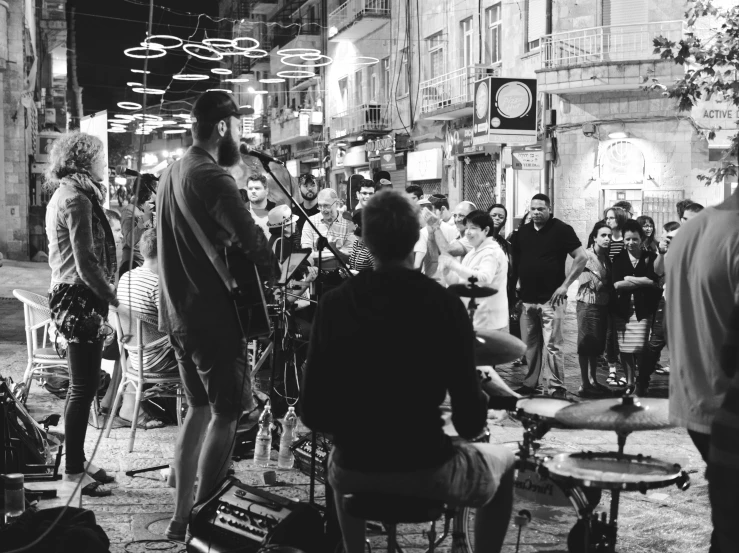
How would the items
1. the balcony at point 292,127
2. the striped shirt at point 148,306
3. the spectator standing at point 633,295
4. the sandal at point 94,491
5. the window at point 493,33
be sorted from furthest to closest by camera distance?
the balcony at point 292,127 < the window at point 493,33 < the spectator standing at point 633,295 < the striped shirt at point 148,306 < the sandal at point 94,491

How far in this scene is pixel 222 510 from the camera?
4203 millimetres

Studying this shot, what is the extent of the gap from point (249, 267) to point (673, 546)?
2.62 m

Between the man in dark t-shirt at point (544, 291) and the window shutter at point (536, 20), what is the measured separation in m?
11.9

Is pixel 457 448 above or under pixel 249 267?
under

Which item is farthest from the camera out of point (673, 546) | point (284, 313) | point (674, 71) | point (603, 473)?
point (674, 71)

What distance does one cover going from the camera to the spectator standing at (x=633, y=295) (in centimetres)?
898

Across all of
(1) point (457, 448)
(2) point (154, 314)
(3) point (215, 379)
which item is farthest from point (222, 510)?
(2) point (154, 314)

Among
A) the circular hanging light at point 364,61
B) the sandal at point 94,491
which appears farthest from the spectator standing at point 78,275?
the circular hanging light at point 364,61

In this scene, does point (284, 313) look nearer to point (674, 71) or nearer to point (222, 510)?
point (222, 510)

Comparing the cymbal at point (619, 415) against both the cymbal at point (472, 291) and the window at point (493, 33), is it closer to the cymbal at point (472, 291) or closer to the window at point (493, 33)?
the cymbal at point (472, 291)

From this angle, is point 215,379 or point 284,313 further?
point 284,313

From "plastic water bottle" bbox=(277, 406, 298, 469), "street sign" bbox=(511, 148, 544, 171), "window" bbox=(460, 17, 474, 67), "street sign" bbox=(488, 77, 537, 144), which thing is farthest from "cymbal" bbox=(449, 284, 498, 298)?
"window" bbox=(460, 17, 474, 67)

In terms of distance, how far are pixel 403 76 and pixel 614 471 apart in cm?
2480

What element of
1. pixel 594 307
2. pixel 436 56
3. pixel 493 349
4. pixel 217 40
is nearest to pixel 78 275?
pixel 493 349
